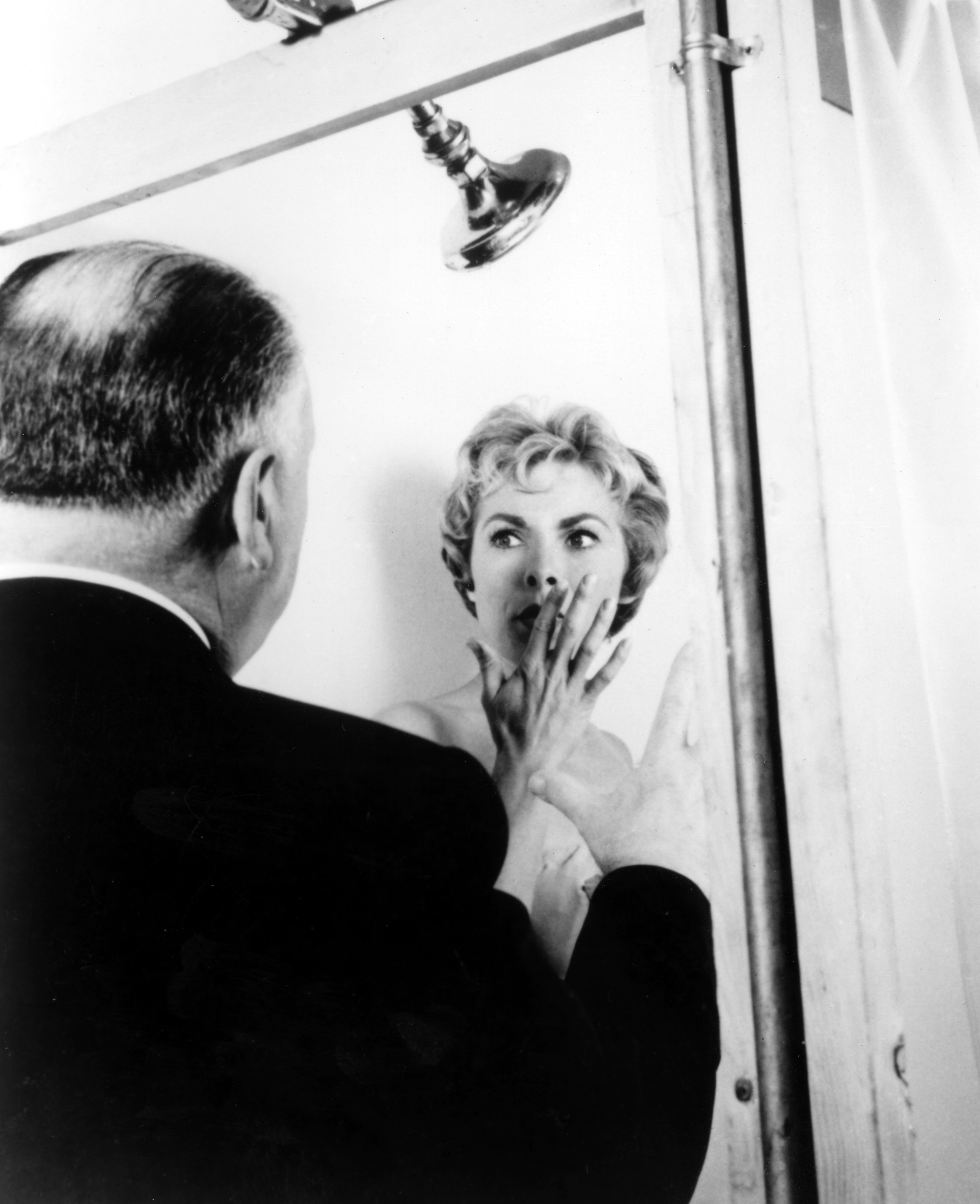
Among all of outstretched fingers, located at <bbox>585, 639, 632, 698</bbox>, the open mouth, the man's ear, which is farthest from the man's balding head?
outstretched fingers, located at <bbox>585, 639, 632, 698</bbox>

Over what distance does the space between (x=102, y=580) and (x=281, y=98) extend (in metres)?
0.70

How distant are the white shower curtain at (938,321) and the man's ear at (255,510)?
0.79m

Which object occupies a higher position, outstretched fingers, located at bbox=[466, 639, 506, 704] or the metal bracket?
the metal bracket

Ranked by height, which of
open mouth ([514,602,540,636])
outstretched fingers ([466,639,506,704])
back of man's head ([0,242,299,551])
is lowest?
outstretched fingers ([466,639,506,704])

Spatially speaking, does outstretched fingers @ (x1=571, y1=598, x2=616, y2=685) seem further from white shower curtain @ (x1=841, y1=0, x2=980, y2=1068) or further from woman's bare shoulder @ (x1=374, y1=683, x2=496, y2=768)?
white shower curtain @ (x1=841, y1=0, x2=980, y2=1068)

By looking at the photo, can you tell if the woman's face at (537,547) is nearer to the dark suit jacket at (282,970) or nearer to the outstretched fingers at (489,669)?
the outstretched fingers at (489,669)

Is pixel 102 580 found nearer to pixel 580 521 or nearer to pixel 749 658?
pixel 580 521

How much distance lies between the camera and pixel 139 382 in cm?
158

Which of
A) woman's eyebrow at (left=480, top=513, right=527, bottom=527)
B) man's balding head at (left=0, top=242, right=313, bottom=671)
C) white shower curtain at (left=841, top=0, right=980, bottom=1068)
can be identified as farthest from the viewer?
man's balding head at (left=0, top=242, right=313, bottom=671)

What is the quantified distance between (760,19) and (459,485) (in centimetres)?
59

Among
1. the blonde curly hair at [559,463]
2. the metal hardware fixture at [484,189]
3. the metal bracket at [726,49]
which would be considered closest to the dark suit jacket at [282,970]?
the blonde curly hair at [559,463]

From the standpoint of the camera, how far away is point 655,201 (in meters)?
1.24

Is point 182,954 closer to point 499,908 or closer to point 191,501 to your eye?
point 499,908

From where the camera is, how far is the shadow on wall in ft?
4.47
